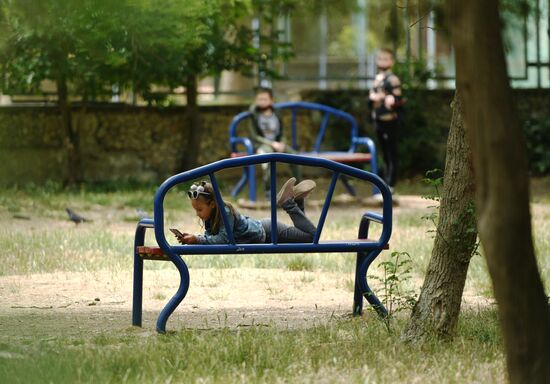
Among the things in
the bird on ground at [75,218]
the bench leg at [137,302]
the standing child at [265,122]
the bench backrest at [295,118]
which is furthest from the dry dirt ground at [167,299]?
the bench backrest at [295,118]

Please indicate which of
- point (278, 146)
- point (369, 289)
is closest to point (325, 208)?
point (369, 289)

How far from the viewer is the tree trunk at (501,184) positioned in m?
3.99

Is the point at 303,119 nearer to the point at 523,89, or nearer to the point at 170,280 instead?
the point at 523,89

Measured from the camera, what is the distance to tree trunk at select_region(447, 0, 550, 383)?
399cm

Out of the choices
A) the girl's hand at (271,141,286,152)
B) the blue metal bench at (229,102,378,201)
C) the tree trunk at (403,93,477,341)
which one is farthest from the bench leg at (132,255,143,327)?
the girl's hand at (271,141,286,152)

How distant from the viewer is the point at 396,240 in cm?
1036

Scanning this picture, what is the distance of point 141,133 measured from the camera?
15.9 m

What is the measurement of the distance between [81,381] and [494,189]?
199 centimetres

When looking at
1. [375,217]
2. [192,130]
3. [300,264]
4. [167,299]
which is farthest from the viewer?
[192,130]

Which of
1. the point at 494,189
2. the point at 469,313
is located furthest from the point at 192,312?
the point at 494,189

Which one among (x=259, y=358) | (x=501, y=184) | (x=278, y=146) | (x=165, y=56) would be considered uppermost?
(x=165, y=56)

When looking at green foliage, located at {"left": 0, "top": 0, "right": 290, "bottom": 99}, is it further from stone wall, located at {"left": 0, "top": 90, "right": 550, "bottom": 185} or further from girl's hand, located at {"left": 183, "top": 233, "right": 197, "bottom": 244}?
girl's hand, located at {"left": 183, "top": 233, "right": 197, "bottom": 244}

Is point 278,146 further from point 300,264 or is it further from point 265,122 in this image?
point 300,264

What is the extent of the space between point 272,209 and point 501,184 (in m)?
2.46
